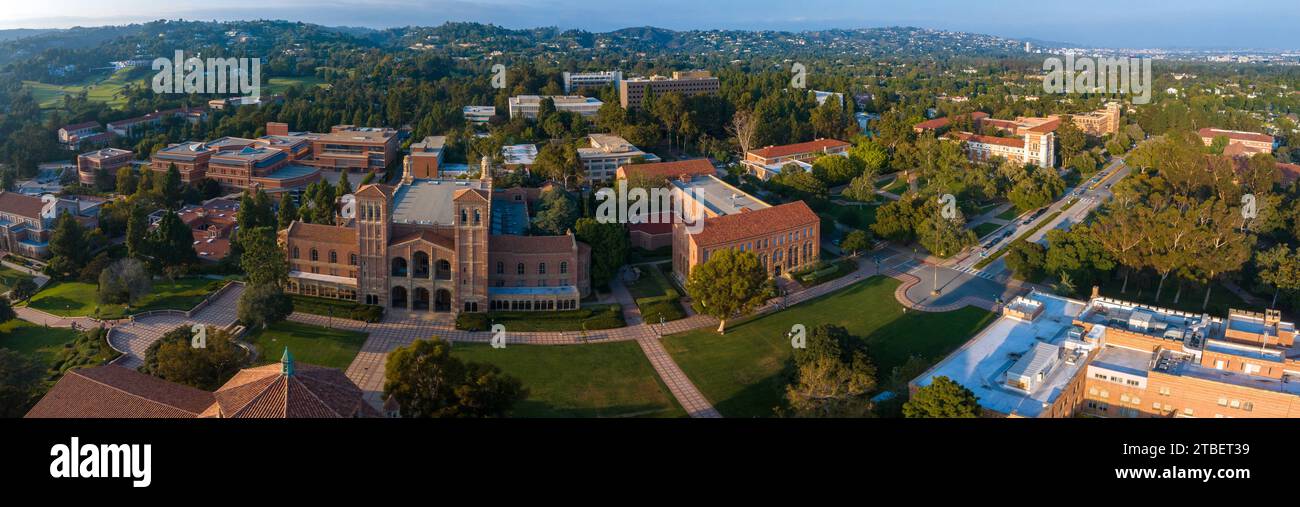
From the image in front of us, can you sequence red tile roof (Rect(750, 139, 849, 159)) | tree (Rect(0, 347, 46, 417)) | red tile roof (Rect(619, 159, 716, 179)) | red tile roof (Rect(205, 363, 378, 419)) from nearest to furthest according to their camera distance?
red tile roof (Rect(205, 363, 378, 419))
tree (Rect(0, 347, 46, 417))
red tile roof (Rect(619, 159, 716, 179))
red tile roof (Rect(750, 139, 849, 159))

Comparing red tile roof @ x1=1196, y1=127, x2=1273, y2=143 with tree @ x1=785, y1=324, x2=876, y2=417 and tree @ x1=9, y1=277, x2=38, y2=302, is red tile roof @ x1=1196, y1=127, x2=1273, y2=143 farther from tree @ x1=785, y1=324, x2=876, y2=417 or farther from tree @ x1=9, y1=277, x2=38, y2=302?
tree @ x1=9, y1=277, x2=38, y2=302

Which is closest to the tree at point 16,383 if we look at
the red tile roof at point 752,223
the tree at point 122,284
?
the tree at point 122,284

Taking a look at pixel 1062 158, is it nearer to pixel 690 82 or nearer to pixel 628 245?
pixel 690 82

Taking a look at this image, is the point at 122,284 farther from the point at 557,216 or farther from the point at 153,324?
the point at 557,216

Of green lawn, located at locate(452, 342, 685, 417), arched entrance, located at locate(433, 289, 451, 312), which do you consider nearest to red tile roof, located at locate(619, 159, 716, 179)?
arched entrance, located at locate(433, 289, 451, 312)

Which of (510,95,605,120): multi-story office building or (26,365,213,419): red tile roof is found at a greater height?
(510,95,605,120): multi-story office building

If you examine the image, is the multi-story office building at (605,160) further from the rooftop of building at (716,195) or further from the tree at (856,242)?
the tree at (856,242)

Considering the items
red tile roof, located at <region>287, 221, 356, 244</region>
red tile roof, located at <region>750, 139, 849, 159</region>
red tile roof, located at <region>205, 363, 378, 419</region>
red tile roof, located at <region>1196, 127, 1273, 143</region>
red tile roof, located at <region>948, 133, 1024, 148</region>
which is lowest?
red tile roof, located at <region>205, 363, 378, 419</region>

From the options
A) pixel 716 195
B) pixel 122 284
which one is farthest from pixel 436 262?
pixel 716 195
